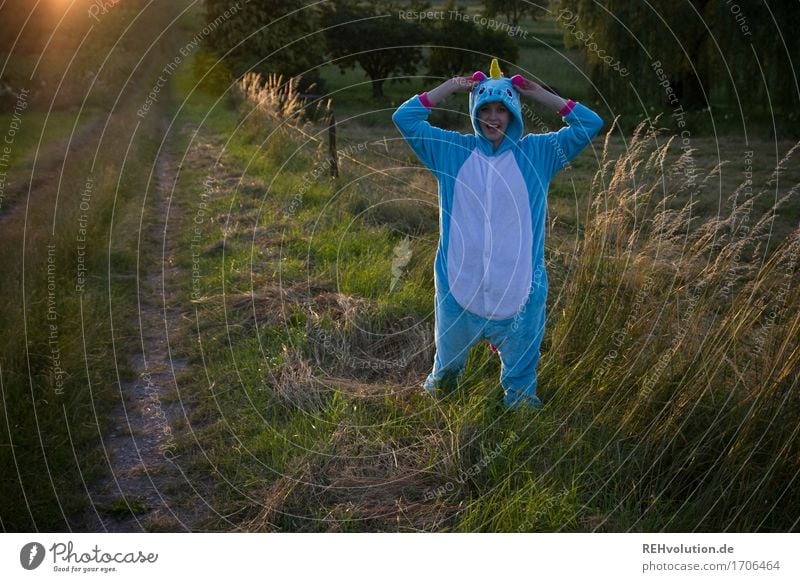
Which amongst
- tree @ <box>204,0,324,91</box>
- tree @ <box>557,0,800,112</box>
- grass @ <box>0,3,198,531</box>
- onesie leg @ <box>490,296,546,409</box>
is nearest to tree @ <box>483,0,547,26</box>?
tree @ <box>557,0,800,112</box>

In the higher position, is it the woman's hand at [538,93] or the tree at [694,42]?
the tree at [694,42]

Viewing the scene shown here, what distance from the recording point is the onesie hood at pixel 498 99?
318 centimetres

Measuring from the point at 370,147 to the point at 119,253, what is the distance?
5.32m

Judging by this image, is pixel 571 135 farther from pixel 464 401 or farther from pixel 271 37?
pixel 271 37

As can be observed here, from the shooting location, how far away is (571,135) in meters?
3.29

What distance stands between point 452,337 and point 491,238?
53cm

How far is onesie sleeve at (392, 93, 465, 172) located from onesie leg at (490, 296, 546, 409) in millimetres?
775

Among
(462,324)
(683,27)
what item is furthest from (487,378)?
(683,27)

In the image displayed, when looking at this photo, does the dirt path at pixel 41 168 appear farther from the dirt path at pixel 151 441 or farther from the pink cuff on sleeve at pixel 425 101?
the pink cuff on sleeve at pixel 425 101

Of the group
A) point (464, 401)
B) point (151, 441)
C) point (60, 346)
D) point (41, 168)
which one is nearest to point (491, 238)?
point (464, 401)

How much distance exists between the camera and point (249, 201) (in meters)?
8.20

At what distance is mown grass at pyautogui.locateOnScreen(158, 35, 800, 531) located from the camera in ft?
9.71

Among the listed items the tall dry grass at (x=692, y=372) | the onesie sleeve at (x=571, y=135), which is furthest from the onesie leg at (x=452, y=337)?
the onesie sleeve at (x=571, y=135)

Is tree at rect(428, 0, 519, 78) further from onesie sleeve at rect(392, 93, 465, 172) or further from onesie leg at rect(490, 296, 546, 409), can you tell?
onesie leg at rect(490, 296, 546, 409)
